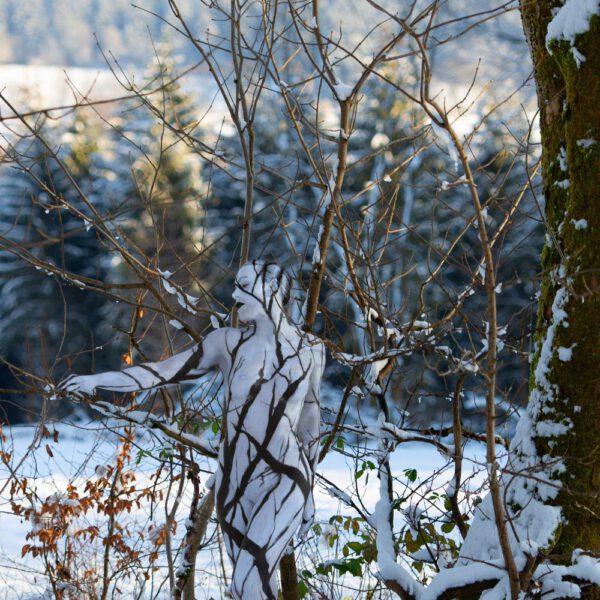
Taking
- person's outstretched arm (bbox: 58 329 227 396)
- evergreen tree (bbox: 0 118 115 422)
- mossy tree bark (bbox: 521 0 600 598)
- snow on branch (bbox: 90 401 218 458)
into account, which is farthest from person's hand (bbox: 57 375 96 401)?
evergreen tree (bbox: 0 118 115 422)

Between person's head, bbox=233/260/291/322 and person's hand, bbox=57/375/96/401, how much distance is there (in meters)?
0.48

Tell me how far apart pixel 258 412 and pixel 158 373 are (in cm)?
31

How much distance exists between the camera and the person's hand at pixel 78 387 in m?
2.22

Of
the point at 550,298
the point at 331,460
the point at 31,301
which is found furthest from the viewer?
the point at 31,301

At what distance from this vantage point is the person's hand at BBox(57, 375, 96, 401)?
2.22m

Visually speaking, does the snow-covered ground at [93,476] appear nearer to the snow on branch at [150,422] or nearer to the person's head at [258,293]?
the snow on branch at [150,422]

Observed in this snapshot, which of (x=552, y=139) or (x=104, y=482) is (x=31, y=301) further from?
(x=552, y=139)

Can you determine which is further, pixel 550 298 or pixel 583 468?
pixel 550 298

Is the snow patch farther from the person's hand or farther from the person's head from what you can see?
the person's hand

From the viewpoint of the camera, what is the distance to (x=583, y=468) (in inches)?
91.5

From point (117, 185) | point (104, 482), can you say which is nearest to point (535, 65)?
point (104, 482)

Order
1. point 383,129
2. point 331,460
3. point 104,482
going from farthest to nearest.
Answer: point 383,129 → point 331,460 → point 104,482

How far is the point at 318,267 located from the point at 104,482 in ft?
7.20

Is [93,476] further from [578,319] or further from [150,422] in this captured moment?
[578,319]
